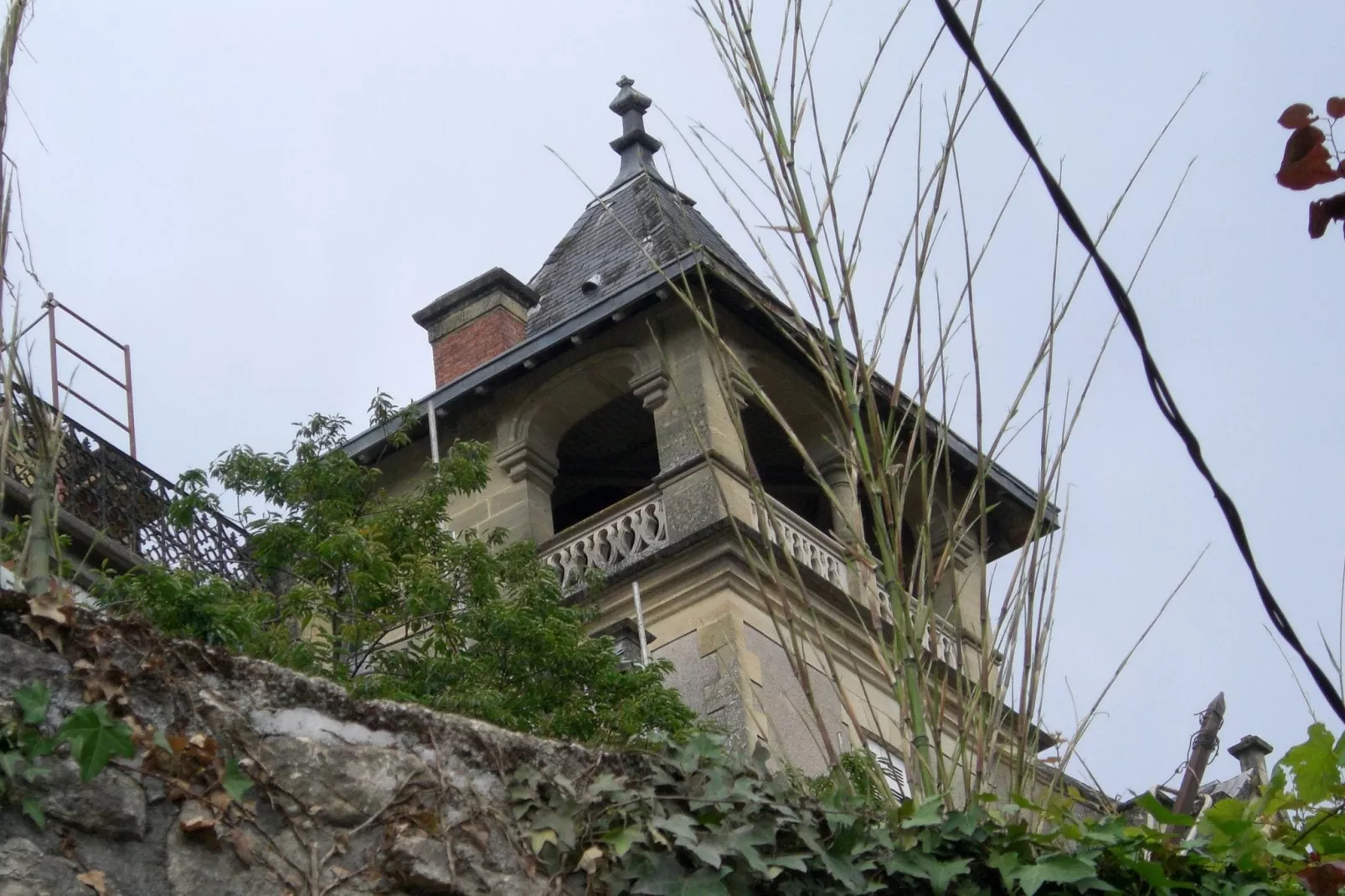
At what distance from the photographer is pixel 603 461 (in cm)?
2064

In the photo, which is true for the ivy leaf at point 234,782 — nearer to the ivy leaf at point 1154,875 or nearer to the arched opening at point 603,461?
the ivy leaf at point 1154,875

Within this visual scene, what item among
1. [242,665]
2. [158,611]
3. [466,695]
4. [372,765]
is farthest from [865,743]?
[466,695]

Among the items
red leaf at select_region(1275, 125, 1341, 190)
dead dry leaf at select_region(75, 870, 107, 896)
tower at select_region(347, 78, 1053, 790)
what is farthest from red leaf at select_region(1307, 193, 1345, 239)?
tower at select_region(347, 78, 1053, 790)

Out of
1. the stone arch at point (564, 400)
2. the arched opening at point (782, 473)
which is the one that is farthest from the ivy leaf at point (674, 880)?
the arched opening at point (782, 473)

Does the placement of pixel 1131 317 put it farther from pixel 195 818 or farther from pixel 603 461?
pixel 603 461

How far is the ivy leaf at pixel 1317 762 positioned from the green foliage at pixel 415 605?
6141 millimetres

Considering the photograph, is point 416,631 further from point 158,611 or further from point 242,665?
point 242,665

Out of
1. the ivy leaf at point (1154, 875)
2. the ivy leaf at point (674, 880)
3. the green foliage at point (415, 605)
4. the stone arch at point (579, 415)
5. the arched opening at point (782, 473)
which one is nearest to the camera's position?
the ivy leaf at point (674, 880)

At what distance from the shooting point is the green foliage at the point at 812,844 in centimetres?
452

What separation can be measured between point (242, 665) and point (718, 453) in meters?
A: 12.8

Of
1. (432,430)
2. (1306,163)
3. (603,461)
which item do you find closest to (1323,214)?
(1306,163)

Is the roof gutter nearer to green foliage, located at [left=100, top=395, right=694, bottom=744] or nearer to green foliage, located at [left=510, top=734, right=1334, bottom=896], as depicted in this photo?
green foliage, located at [left=100, top=395, right=694, bottom=744]

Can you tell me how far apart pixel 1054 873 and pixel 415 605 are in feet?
26.5

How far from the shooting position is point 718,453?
671 inches
